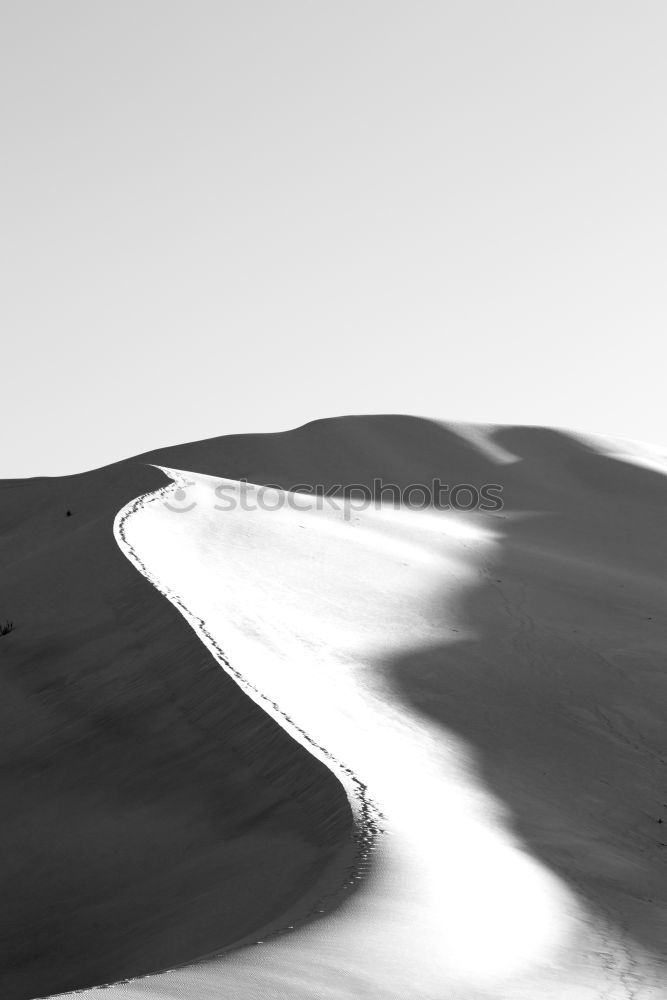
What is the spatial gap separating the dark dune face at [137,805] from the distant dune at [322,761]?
0.02 m

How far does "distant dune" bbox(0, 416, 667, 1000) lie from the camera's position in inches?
153

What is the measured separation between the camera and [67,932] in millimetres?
4641

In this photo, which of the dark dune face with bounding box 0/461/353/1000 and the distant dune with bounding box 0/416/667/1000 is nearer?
the distant dune with bounding box 0/416/667/1000

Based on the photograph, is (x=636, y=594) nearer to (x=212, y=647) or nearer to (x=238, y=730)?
(x=212, y=647)

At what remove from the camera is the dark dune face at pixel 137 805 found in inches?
172

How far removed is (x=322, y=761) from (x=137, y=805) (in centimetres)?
94

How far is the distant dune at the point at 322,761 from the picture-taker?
3891 millimetres

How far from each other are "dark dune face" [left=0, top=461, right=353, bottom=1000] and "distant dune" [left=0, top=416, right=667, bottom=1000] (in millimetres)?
17

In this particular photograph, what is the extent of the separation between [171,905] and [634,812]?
2.89m

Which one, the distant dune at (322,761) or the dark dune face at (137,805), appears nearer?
the distant dune at (322,761)

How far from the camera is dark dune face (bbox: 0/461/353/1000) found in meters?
4.36

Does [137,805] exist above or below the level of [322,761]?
below

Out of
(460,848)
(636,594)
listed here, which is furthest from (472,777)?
(636,594)

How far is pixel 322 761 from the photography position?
5410 mm
